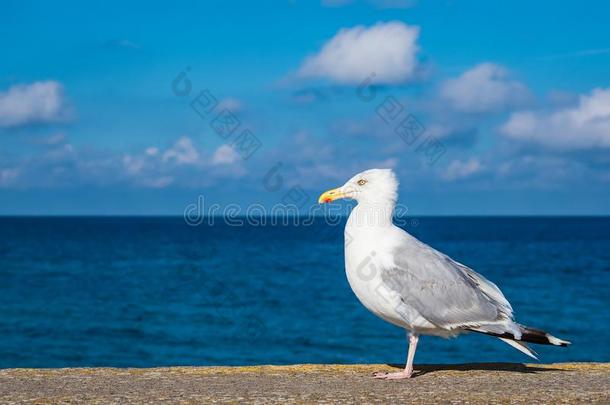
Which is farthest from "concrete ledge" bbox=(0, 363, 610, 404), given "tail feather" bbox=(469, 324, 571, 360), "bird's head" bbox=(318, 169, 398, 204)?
"bird's head" bbox=(318, 169, 398, 204)

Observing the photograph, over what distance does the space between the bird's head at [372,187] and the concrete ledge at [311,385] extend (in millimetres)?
1738

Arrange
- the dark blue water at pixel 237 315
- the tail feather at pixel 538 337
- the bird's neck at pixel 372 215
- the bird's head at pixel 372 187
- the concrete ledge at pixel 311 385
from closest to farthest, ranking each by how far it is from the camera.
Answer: the concrete ledge at pixel 311 385 < the tail feather at pixel 538 337 < the bird's neck at pixel 372 215 < the bird's head at pixel 372 187 < the dark blue water at pixel 237 315

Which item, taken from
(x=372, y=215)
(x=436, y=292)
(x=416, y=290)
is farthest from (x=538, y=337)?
(x=372, y=215)

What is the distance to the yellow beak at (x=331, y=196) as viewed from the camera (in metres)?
8.09

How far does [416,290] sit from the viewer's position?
738cm

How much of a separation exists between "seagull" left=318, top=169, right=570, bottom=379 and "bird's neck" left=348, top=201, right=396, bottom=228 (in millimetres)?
11

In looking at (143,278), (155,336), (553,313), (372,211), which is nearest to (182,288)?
(143,278)

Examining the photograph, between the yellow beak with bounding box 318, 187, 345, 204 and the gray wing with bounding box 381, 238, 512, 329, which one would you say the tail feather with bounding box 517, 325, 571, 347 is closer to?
the gray wing with bounding box 381, 238, 512, 329

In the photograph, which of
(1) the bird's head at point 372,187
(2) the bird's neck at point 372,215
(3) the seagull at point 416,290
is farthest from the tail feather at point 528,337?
(1) the bird's head at point 372,187

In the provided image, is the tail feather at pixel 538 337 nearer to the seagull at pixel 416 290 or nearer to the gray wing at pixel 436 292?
the seagull at pixel 416 290

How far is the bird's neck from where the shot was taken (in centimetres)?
768

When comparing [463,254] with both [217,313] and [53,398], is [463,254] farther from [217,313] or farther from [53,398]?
[53,398]

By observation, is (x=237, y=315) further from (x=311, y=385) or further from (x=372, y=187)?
(x=311, y=385)

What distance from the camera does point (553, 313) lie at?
33906mm
